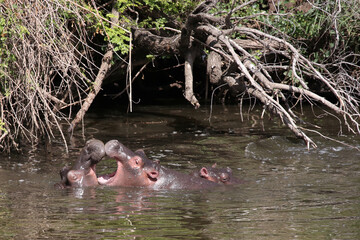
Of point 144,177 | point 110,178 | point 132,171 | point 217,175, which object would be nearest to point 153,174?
point 144,177

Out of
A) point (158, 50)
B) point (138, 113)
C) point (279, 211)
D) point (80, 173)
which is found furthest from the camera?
point (138, 113)

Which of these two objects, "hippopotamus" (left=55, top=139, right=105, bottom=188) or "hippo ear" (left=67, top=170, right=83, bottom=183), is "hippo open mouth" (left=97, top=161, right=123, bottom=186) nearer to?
"hippopotamus" (left=55, top=139, right=105, bottom=188)

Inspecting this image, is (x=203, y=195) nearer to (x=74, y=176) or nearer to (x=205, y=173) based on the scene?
(x=205, y=173)

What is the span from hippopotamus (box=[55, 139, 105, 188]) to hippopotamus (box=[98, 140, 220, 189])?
10.3 inches

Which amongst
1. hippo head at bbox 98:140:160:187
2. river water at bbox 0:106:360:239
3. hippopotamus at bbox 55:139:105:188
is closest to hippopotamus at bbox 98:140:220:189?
hippo head at bbox 98:140:160:187

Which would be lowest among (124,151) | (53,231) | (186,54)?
(53,231)

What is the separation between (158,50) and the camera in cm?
1058

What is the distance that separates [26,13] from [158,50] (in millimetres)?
3511

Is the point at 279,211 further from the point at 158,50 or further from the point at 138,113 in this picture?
the point at 138,113

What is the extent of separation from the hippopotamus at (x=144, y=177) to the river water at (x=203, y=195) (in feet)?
0.51

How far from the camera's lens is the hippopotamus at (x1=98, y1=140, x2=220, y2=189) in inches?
260

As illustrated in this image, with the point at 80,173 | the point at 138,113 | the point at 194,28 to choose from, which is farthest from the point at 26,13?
the point at 138,113

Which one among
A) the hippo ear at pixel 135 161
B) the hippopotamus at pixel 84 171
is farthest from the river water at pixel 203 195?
the hippo ear at pixel 135 161

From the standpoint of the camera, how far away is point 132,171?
6.67 metres
